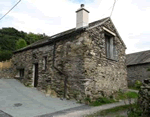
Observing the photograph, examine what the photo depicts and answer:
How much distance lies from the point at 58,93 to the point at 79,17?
4.48 m

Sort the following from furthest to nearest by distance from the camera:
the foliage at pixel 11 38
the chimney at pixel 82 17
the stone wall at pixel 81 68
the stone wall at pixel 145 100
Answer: the foliage at pixel 11 38 → the chimney at pixel 82 17 → the stone wall at pixel 81 68 → the stone wall at pixel 145 100

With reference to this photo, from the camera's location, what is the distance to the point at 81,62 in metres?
7.11

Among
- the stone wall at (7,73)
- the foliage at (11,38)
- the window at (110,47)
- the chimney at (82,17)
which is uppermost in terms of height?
the foliage at (11,38)

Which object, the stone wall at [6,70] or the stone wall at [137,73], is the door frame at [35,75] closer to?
the stone wall at [6,70]

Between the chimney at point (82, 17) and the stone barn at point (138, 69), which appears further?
the stone barn at point (138, 69)

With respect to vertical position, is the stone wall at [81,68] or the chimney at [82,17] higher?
the chimney at [82,17]

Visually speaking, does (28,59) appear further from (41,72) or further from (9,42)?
(9,42)

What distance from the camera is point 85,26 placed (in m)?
7.39

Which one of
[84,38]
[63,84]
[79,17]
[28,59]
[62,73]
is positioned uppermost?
[79,17]

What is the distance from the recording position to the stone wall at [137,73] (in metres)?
16.0

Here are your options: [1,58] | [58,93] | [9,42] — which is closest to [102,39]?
[58,93]

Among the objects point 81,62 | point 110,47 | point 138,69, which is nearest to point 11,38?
point 138,69

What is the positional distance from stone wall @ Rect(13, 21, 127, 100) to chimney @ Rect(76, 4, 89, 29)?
50cm

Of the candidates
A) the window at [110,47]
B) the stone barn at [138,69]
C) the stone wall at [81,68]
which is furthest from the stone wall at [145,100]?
the stone barn at [138,69]
